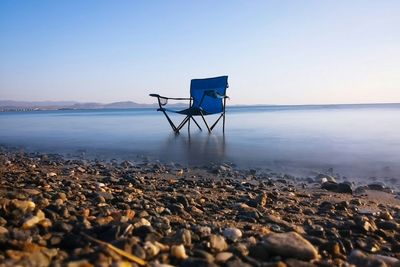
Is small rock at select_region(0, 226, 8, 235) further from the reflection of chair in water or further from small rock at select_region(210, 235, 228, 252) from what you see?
the reflection of chair in water

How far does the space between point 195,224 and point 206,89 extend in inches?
436

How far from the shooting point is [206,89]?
13930 millimetres

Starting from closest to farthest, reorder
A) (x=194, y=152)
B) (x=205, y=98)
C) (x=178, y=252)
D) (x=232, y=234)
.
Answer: (x=178, y=252), (x=232, y=234), (x=194, y=152), (x=205, y=98)

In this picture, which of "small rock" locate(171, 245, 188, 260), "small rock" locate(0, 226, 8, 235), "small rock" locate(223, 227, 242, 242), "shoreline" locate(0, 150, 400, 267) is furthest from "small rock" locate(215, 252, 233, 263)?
"small rock" locate(0, 226, 8, 235)

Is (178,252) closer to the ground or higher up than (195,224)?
higher up

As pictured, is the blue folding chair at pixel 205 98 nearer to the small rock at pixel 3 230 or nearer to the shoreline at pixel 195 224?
the shoreline at pixel 195 224

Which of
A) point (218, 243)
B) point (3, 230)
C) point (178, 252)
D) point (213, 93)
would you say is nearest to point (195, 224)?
point (218, 243)

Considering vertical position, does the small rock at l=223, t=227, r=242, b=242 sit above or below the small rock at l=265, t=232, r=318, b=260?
below

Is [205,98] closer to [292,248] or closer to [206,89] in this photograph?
[206,89]

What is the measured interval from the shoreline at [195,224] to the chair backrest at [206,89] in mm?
8263

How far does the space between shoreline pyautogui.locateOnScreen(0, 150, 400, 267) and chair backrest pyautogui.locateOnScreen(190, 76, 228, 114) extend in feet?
27.1

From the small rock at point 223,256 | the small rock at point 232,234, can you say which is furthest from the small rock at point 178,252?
the small rock at point 232,234

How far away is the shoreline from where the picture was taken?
7.41 ft

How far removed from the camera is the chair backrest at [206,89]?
13484 millimetres
